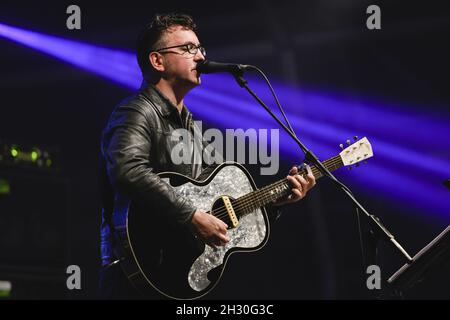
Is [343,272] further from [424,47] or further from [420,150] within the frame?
[424,47]

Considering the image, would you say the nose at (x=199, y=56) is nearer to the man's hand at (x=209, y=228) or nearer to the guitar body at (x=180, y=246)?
the guitar body at (x=180, y=246)

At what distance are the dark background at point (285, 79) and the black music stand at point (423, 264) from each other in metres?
2.36

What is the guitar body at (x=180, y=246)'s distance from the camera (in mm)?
2838

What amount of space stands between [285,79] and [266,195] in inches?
103

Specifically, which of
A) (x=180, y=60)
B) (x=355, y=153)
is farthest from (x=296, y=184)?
(x=180, y=60)

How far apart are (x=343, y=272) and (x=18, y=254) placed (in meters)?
3.34

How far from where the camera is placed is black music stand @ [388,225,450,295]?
8.61 ft

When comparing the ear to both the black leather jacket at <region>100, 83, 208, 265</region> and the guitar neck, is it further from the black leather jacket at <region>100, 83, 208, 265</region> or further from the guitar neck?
the guitar neck

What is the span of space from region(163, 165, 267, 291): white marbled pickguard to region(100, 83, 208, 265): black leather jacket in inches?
4.3

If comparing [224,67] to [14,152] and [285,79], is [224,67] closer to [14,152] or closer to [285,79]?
[14,152]

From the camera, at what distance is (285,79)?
5801 millimetres

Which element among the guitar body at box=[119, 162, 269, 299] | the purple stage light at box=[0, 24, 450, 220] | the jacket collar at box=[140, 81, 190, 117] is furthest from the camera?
the purple stage light at box=[0, 24, 450, 220]

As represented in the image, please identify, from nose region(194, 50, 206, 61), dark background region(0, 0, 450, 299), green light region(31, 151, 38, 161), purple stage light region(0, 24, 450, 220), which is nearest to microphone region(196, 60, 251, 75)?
nose region(194, 50, 206, 61)
